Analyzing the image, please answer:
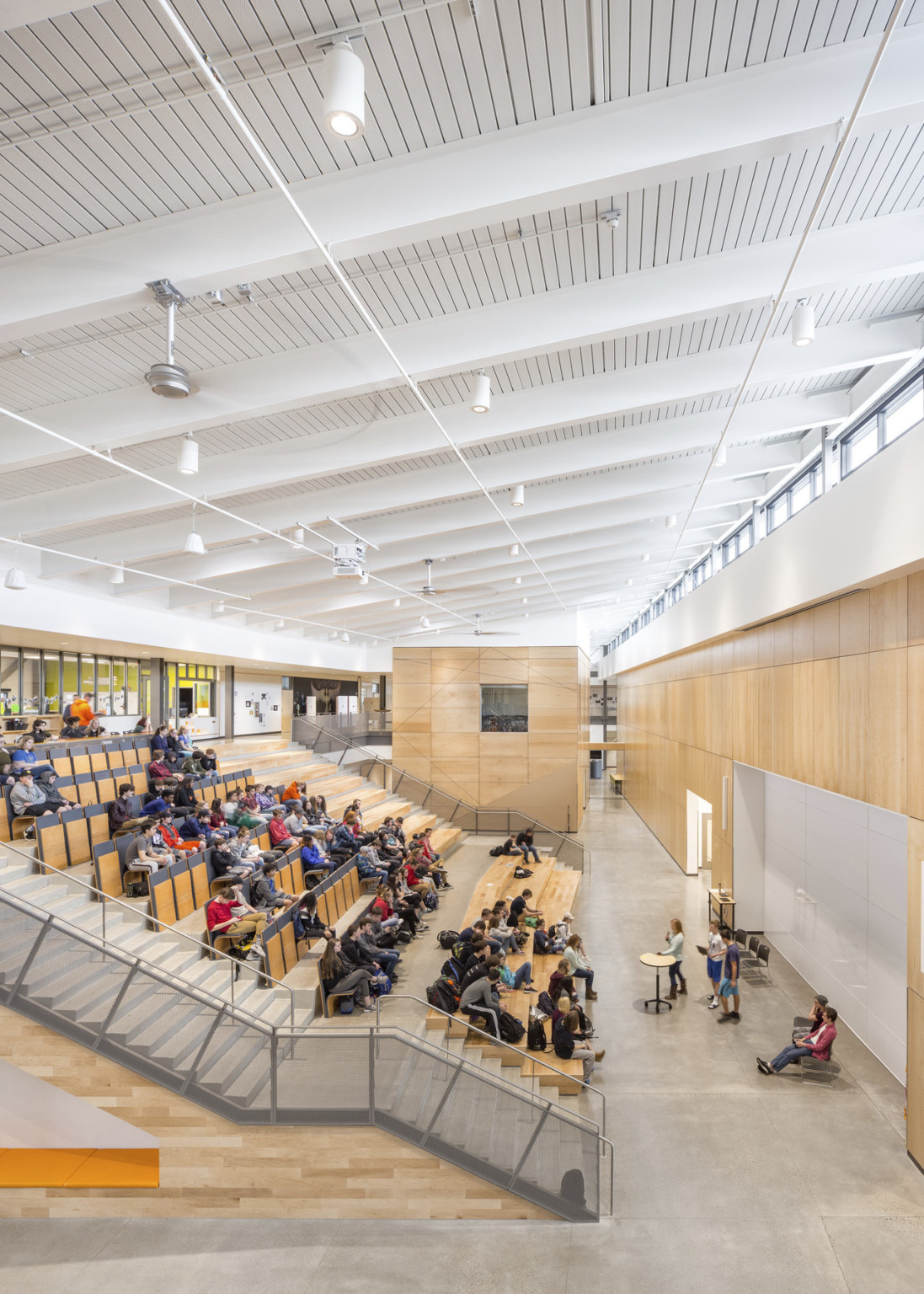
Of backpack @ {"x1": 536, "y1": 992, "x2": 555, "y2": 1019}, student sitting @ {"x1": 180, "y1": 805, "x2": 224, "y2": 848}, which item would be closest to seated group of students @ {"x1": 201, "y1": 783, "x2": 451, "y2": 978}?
student sitting @ {"x1": 180, "y1": 805, "x2": 224, "y2": 848}

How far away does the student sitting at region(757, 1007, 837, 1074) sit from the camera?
8.77 meters

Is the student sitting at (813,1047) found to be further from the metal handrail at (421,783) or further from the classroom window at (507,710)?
the classroom window at (507,710)

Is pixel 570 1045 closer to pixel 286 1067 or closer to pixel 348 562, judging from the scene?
pixel 286 1067

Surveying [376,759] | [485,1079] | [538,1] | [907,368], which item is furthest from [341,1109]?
[376,759]

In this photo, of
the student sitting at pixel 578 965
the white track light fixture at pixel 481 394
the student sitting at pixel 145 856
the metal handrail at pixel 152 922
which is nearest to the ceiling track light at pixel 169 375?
the white track light fixture at pixel 481 394

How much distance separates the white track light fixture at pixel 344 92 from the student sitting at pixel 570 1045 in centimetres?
894

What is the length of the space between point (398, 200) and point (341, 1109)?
24.1ft

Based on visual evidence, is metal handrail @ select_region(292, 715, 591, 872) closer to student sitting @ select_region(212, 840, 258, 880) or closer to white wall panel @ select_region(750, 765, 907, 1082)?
white wall panel @ select_region(750, 765, 907, 1082)

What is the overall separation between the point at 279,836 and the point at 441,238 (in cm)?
1031

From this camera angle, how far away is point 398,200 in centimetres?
492

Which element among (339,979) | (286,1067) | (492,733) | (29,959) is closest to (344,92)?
(286,1067)

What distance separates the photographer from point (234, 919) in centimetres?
912

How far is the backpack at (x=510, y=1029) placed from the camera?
9219 millimetres

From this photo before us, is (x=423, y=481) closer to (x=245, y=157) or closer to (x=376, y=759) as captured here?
(x=245, y=157)
